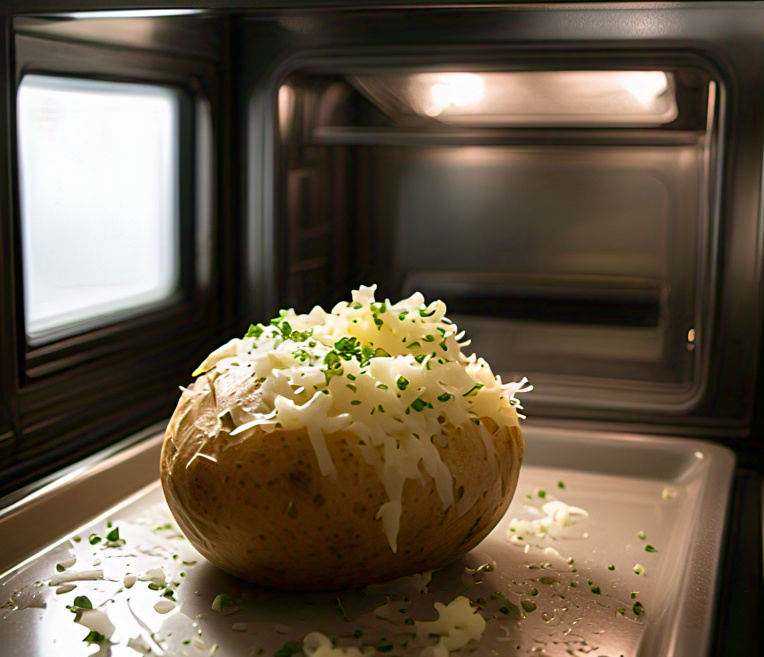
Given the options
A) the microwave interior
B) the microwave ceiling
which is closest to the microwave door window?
the microwave interior

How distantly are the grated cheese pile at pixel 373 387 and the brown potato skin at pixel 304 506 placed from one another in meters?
0.01

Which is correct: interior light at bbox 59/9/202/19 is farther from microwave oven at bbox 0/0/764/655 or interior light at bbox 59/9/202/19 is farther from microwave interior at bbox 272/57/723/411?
microwave interior at bbox 272/57/723/411

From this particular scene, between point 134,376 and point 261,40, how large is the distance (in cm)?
50

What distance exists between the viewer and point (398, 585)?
81 cm

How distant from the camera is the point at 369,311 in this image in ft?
2.86

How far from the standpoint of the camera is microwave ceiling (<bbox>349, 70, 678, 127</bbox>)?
121 cm

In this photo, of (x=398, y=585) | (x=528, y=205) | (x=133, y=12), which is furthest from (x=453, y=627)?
(x=528, y=205)

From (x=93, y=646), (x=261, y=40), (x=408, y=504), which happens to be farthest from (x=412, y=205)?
(x=93, y=646)

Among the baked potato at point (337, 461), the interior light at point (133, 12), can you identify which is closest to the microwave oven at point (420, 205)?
the interior light at point (133, 12)

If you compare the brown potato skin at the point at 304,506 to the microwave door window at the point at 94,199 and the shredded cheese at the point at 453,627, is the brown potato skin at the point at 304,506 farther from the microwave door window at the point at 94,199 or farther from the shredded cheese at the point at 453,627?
the microwave door window at the point at 94,199

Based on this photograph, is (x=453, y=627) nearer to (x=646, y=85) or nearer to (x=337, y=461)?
(x=337, y=461)

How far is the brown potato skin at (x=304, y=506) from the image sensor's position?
74cm

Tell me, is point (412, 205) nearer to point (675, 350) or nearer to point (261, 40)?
point (261, 40)

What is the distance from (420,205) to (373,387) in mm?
627
